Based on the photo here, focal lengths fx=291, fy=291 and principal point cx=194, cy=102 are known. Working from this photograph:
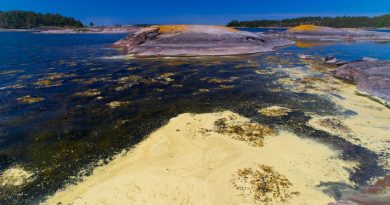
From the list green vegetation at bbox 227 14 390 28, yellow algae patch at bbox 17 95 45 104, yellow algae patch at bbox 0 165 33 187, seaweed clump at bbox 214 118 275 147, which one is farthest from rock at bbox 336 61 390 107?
green vegetation at bbox 227 14 390 28

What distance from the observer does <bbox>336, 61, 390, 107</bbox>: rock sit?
17.3m

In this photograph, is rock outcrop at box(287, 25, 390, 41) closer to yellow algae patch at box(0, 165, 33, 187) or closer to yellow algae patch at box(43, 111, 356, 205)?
yellow algae patch at box(43, 111, 356, 205)

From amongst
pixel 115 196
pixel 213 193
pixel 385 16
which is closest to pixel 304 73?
pixel 213 193

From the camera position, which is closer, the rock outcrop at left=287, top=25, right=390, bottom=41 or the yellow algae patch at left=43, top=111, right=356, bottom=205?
the yellow algae patch at left=43, top=111, right=356, bottom=205

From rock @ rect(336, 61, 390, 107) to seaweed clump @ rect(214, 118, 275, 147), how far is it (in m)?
8.18

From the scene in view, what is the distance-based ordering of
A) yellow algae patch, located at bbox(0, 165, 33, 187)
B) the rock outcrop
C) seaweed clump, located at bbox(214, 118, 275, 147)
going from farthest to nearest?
the rock outcrop → seaweed clump, located at bbox(214, 118, 275, 147) → yellow algae patch, located at bbox(0, 165, 33, 187)

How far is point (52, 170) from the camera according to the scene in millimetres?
9719

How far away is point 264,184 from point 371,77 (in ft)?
49.9

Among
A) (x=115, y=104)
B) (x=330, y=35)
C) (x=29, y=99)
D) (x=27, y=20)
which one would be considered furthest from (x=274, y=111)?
(x=27, y=20)

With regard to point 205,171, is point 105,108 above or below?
above

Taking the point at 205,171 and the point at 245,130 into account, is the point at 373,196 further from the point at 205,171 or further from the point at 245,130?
the point at 245,130

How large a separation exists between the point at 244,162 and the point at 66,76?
62.9 ft

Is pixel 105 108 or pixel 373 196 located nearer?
pixel 373 196

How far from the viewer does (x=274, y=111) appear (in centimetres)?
1520
